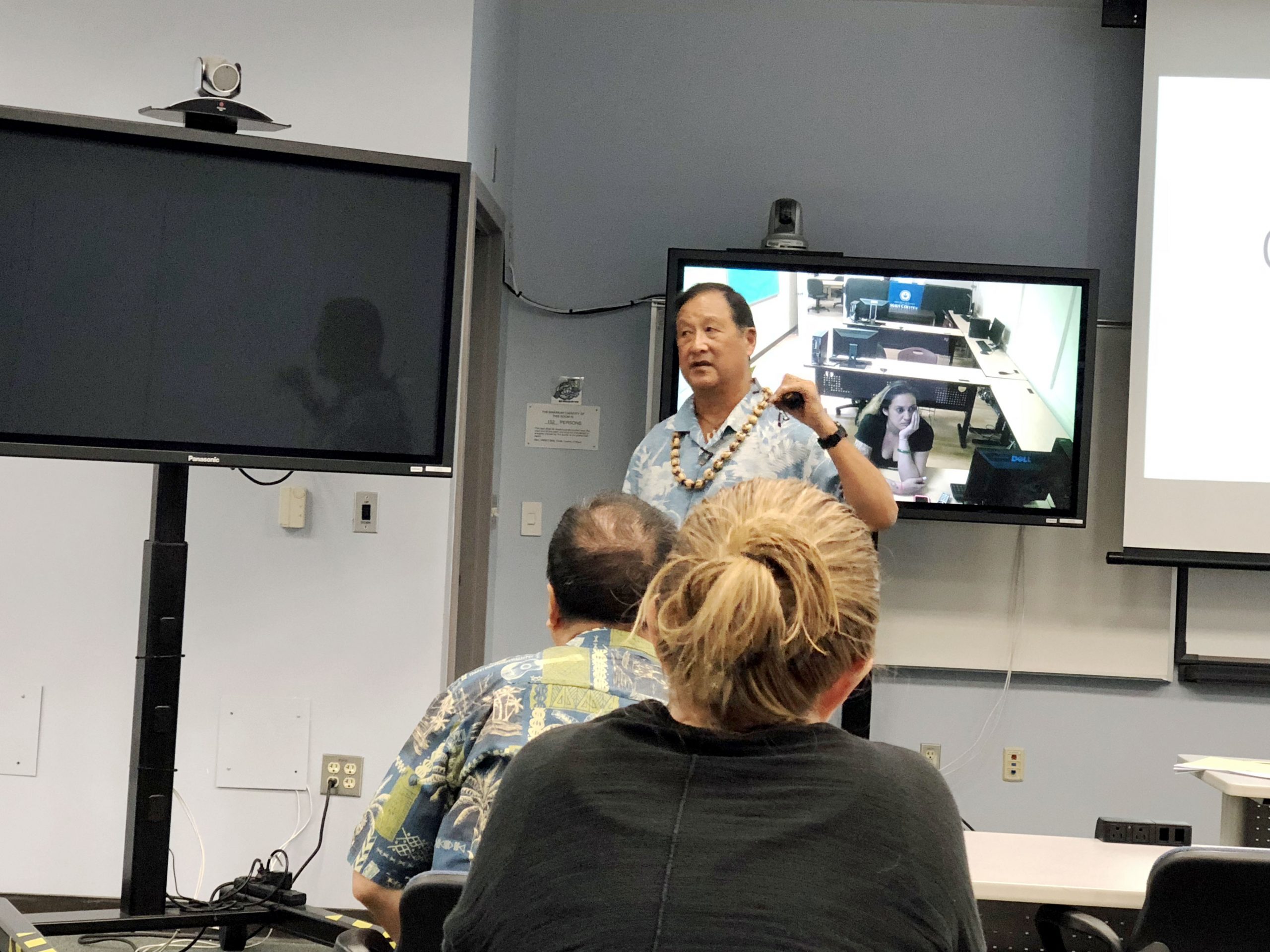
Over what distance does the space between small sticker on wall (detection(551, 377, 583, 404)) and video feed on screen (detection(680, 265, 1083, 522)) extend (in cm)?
59

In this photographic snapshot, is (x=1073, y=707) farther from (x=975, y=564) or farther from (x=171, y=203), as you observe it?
(x=171, y=203)

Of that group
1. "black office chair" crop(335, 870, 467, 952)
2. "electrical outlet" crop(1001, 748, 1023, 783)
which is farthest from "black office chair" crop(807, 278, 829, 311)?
"black office chair" crop(335, 870, 467, 952)

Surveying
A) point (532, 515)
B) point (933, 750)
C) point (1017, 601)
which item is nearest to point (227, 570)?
point (532, 515)

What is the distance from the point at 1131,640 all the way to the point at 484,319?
2278mm

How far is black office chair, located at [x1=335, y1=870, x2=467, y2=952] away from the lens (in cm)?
119

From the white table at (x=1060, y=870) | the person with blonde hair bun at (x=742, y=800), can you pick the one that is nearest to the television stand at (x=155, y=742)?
the white table at (x=1060, y=870)

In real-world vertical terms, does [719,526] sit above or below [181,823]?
above

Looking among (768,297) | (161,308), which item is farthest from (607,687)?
(768,297)

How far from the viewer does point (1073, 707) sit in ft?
13.2

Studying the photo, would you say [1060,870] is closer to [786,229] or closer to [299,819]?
[299,819]

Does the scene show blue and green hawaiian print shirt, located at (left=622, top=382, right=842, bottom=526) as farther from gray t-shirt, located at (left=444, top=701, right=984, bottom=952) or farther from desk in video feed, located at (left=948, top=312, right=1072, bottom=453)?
gray t-shirt, located at (left=444, top=701, right=984, bottom=952)

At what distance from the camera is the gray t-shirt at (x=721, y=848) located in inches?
33.7

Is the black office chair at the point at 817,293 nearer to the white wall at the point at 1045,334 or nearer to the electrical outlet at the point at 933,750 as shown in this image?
the white wall at the point at 1045,334

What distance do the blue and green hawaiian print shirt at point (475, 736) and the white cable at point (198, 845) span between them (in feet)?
6.55
